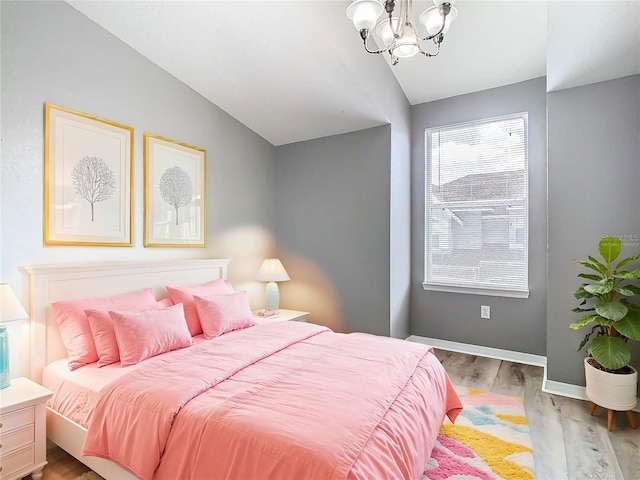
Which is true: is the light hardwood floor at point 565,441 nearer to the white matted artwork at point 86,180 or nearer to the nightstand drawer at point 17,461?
the nightstand drawer at point 17,461

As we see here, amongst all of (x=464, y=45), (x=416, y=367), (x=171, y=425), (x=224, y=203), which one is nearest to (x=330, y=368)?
(x=416, y=367)

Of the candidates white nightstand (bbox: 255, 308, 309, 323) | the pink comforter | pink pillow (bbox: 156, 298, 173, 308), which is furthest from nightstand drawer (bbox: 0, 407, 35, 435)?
white nightstand (bbox: 255, 308, 309, 323)

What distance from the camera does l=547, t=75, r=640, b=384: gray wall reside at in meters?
2.67

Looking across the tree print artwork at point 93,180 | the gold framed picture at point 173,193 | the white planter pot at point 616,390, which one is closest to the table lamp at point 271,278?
the gold framed picture at point 173,193

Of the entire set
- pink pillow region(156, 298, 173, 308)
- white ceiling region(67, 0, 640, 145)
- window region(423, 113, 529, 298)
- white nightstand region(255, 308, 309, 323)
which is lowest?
white nightstand region(255, 308, 309, 323)

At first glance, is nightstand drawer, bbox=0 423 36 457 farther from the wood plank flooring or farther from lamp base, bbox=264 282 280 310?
the wood plank flooring

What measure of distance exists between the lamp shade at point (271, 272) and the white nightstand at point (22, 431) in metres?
2.15

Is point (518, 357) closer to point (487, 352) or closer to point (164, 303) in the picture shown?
point (487, 352)

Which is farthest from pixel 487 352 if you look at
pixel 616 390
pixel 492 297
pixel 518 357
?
pixel 616 390

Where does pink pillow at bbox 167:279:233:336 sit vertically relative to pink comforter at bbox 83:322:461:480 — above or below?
above

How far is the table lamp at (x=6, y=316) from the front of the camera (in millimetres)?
1913

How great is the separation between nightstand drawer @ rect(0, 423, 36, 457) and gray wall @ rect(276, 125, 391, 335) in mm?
2702

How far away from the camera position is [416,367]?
2086 millimetres

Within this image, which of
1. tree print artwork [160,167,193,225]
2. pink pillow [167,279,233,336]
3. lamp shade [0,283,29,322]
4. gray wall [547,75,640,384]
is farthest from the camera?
tree print artwork [160,167,193,225]
